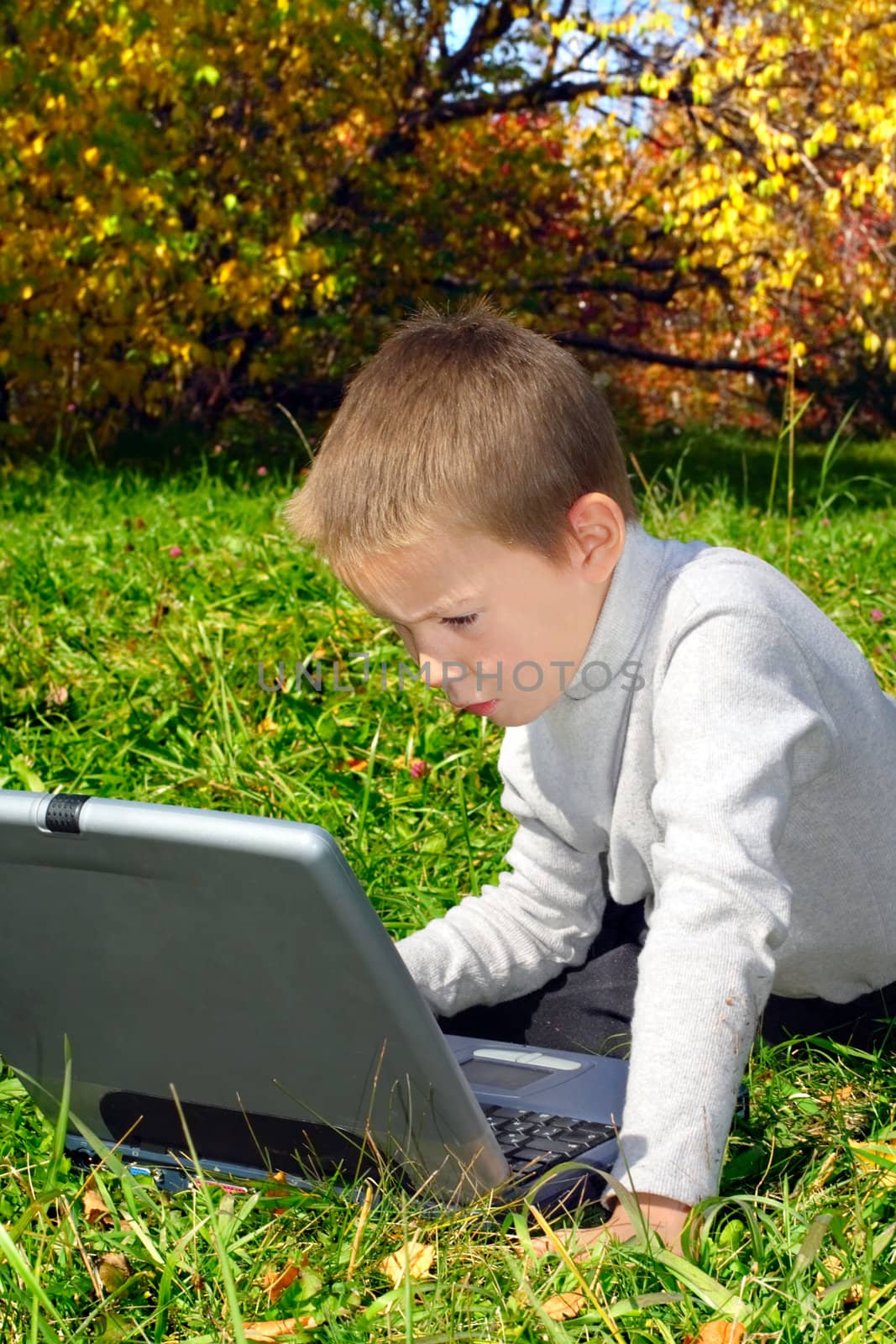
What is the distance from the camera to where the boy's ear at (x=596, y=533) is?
1812mm

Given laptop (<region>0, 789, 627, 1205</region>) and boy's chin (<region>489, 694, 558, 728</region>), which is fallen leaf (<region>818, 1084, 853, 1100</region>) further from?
boy's chin (<region>489, 694, 558, 728</region>)

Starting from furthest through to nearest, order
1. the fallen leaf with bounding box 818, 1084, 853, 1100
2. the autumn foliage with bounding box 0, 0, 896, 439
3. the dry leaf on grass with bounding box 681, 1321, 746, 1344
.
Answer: the autumn foliage with bounding box 0, 0, 896, 439, the fallen leaf with bounding box 818, 1084, 853, 1100, the dry leaf on grass with bounding box 681, 1321, 746, 1344

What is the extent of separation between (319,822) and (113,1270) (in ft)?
4.51

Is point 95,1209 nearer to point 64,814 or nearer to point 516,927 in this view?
point 64,814

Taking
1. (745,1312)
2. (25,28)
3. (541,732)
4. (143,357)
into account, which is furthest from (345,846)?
(143,357)

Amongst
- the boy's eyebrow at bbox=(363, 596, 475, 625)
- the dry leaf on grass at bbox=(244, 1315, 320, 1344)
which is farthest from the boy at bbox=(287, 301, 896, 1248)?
the dry leaf on grass at bbox=(244, 1315, 320, 1344)

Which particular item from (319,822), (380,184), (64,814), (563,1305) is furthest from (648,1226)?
(380,184)

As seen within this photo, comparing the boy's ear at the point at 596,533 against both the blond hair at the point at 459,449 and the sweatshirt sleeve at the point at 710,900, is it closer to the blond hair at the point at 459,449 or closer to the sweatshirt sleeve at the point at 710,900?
the blond hair at the point at 459,449

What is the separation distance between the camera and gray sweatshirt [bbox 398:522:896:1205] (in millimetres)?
1555

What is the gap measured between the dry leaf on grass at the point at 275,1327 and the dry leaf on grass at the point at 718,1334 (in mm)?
386

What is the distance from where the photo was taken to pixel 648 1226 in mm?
1480

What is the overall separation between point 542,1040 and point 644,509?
309 cm

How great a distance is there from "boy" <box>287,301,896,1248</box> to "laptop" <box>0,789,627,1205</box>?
22 cm

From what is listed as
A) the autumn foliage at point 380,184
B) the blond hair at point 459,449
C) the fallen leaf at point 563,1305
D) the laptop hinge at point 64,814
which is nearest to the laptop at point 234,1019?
the laptop hinge at point 64,814
